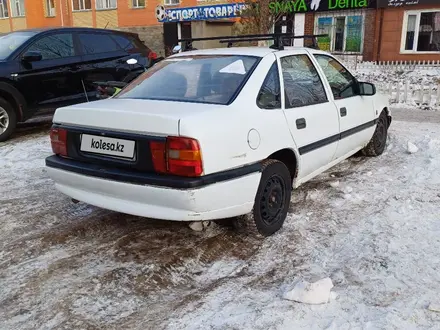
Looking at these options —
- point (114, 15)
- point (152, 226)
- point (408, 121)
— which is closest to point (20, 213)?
point (152, 226)

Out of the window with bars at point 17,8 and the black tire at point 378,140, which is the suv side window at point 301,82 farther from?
the window with bars at point 17,8

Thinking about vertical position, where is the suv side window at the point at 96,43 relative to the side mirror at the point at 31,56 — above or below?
above

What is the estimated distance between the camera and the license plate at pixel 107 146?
3256 millimetres

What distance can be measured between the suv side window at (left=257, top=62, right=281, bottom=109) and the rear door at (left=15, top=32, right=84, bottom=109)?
15.7 feet

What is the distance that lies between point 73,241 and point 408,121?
273 inches

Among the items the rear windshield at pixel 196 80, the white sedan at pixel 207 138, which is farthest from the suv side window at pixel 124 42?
the rear windshield at pixel 196 80

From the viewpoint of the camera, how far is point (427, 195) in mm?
4594

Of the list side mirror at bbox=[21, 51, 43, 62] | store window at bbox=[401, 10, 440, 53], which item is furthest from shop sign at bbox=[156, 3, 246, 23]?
side mirror at bbox=[21, 51, 43, 62]

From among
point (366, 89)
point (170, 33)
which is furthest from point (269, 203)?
point (170, 33)

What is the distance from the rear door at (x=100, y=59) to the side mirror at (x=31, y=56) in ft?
2.81

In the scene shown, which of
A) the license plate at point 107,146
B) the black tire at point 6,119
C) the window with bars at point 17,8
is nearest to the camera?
the license plate at point 107,146

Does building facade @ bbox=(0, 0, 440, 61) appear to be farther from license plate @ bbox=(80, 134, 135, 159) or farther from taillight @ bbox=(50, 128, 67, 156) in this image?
license plate @ bbox=(80, 134, 135, 159)

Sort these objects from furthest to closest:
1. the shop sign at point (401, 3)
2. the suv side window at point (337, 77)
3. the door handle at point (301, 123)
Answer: the shop sign at point (401, 3), the suv side window at point (337, 77), the door handle at point (301, 123)

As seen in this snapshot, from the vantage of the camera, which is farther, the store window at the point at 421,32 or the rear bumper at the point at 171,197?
the store window at the point at 421,32
